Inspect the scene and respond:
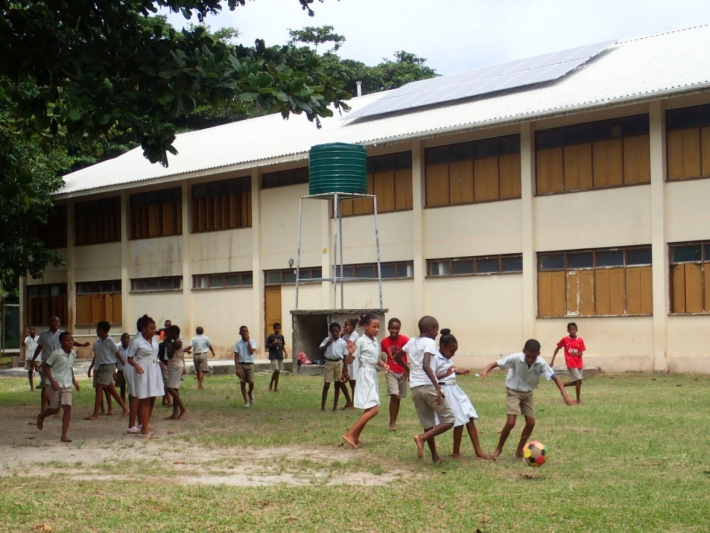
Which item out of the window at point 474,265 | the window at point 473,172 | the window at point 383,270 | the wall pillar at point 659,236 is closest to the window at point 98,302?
the window at point 383,270

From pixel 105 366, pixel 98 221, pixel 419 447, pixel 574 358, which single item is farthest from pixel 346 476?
pixel 98 221

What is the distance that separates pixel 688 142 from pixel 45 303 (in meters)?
27.0

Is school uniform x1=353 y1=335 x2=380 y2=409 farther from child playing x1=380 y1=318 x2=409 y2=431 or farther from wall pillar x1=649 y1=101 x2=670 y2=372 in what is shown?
wall pillar x1=649 y1=101 x2=670 y2=372

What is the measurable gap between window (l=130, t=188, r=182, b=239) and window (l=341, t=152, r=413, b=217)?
805 centimetres

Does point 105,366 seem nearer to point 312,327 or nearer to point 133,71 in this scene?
point 133,71

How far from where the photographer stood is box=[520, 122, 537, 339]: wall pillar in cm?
2725

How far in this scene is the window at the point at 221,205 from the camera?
113 feet

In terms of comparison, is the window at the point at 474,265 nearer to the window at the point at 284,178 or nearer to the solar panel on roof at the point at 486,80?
the solar panel on roof at the point at 486,80

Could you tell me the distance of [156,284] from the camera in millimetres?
37719

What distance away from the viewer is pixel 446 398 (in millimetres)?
11914

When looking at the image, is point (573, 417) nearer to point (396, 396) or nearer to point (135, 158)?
point (396, 396)

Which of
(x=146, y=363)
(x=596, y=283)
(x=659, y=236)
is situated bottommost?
(x=146, y=363)

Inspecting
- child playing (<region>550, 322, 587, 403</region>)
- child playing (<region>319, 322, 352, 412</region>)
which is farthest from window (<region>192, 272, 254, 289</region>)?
child playing (<region>550, 322, 587, 403</region>)

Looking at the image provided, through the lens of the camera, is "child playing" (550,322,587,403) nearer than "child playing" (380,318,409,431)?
→ No
